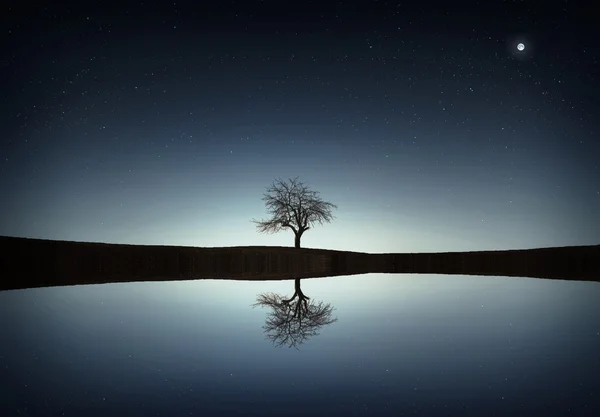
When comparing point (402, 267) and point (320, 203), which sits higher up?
point (320, 203)

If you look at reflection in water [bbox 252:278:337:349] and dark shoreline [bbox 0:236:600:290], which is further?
dark shoreline [bbox 0:236:600:290]

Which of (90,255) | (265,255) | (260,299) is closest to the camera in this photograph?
(260,299)

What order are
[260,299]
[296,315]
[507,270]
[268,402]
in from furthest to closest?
1. [507,270]
2. [260,299]
3. [296,315]
4. [268,402]

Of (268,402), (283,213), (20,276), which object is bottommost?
(268,402)

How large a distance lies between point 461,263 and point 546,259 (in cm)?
909

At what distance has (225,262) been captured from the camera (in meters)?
34.1

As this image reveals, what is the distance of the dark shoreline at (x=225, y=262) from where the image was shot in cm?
2073

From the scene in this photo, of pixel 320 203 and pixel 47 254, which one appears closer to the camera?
pixel 47 254

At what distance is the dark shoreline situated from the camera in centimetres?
2073

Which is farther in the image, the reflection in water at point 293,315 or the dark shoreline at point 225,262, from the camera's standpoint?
the dark shoreline at point 225,262

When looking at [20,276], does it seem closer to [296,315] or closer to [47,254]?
[47,254]

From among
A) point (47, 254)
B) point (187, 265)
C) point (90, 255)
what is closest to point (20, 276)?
point (47, 254)

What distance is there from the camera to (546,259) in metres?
30.0

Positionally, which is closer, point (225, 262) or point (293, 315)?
point (293, 315)
